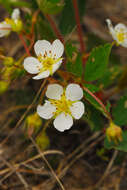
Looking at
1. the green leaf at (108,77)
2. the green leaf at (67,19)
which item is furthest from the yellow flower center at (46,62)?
the green leaf at (67,19)

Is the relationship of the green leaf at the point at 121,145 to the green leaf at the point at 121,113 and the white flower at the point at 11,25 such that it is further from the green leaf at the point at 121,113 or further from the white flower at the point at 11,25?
the white flower at the point at 11,25

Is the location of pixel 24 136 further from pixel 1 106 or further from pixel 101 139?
pixel 101 139

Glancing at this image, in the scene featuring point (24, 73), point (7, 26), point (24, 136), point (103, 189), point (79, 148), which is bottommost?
point (103, 189)

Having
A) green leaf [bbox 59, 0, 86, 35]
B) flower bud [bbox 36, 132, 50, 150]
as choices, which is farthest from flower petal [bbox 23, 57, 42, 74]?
green leaf [bbox 59, 0, 86, 35]

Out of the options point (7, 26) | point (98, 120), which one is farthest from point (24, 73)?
point (98, 120)

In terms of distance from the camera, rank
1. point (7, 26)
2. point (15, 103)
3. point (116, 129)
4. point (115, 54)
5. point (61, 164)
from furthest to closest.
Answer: point (115, 54), point (15, 103), point (61, 164), point (7, 26), point (116, 129)

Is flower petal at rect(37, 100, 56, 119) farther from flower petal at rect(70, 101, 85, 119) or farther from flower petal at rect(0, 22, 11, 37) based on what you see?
flower petal at rect(0, 22, 11, 37)

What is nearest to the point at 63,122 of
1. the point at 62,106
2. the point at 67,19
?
the point at 62,106
